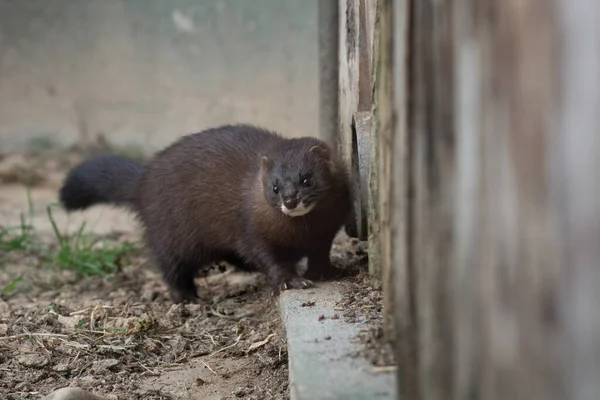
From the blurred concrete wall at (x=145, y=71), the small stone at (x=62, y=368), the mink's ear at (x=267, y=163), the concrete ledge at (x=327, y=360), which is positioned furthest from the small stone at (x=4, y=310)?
the blurred concrete wall at (x=145, y=71)

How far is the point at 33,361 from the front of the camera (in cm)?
354

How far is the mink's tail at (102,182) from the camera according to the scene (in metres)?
5.10

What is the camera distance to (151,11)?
7.51 metres

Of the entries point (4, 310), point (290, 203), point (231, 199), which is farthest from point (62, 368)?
point (231, 199)

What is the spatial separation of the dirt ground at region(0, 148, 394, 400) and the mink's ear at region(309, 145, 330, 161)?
21.0 inches

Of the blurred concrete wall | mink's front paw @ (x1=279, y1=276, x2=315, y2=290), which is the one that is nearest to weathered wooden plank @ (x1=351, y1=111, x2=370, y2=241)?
mink's front paw @ (x1=279, y1=276, x2=315, y2=290)

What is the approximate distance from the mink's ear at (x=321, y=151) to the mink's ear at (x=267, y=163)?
206 millimetres

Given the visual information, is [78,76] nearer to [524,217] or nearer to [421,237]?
[421,237]

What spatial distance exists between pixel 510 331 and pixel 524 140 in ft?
1.12

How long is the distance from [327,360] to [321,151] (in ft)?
5.89

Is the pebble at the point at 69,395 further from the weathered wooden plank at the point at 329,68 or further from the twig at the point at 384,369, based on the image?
the weathered wooden plank at the point at 329,68

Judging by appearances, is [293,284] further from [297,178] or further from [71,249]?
[71,249]

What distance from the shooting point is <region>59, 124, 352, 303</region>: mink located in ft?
13.8

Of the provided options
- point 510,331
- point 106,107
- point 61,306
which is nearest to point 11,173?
point 106,107
